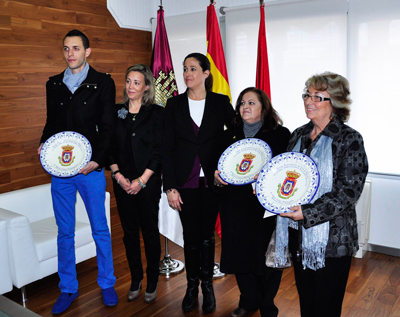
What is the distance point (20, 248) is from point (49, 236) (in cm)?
28

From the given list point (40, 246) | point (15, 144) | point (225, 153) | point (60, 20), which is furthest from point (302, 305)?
point (60, 20)

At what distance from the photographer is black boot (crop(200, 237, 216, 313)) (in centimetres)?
254

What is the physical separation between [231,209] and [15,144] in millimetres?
2256

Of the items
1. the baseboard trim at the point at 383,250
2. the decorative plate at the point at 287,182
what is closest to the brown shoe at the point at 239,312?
the decorative plate at the point at 287,182

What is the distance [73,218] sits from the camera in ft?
8.50

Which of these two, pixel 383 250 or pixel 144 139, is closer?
pixel 144 139

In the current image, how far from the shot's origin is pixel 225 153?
2221 mm

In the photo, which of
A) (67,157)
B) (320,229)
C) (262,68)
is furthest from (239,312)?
(262,68)

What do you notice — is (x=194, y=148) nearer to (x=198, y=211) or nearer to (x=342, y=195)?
(x=198, y=211)

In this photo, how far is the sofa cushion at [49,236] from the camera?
280 cm

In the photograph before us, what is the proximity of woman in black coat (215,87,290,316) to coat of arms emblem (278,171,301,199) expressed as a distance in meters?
0.39

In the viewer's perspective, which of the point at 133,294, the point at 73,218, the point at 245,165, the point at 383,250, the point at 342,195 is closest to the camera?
the point at 342,195

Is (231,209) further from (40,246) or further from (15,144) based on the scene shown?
(15,144)

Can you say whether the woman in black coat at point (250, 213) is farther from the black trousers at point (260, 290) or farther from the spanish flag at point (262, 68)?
the spanish flag at point (262, 68)
